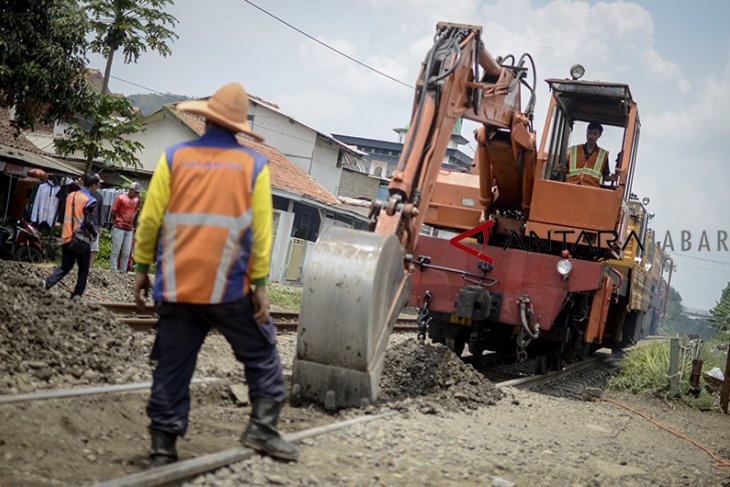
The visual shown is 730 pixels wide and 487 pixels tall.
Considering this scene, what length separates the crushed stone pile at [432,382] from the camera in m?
7.08

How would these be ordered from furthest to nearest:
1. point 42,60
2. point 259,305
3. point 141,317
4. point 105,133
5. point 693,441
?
point 105,133, point 42,60, point 141,317, point 693,441, point 259,305

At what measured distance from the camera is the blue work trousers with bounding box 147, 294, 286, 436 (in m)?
4.10

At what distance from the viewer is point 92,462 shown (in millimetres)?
3982

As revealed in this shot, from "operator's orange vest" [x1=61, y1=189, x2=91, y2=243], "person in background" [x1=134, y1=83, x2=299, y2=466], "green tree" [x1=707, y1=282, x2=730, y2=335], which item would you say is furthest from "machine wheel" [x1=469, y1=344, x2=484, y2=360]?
"green tree" [x1=707, y1=282, x2=730, y2=335]

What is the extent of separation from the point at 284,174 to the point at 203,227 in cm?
2643

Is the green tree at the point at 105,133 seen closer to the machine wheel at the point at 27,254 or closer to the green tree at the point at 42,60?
the green tree at the point at 42,60

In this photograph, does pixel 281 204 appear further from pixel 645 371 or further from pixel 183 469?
pixel 183 469

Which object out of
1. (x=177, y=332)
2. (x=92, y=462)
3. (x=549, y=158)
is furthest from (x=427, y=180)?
(x=92, y=462)

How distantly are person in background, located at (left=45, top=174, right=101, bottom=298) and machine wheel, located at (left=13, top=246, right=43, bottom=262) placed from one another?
7.04 meters

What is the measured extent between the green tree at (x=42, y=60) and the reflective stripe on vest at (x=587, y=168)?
10495mm

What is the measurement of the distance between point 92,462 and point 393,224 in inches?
129

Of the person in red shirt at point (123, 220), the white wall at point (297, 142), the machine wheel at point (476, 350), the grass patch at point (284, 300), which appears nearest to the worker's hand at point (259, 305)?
the machine wheel at point (476, 350)

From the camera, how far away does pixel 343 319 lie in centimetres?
571

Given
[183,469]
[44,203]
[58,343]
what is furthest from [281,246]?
[183,469]
